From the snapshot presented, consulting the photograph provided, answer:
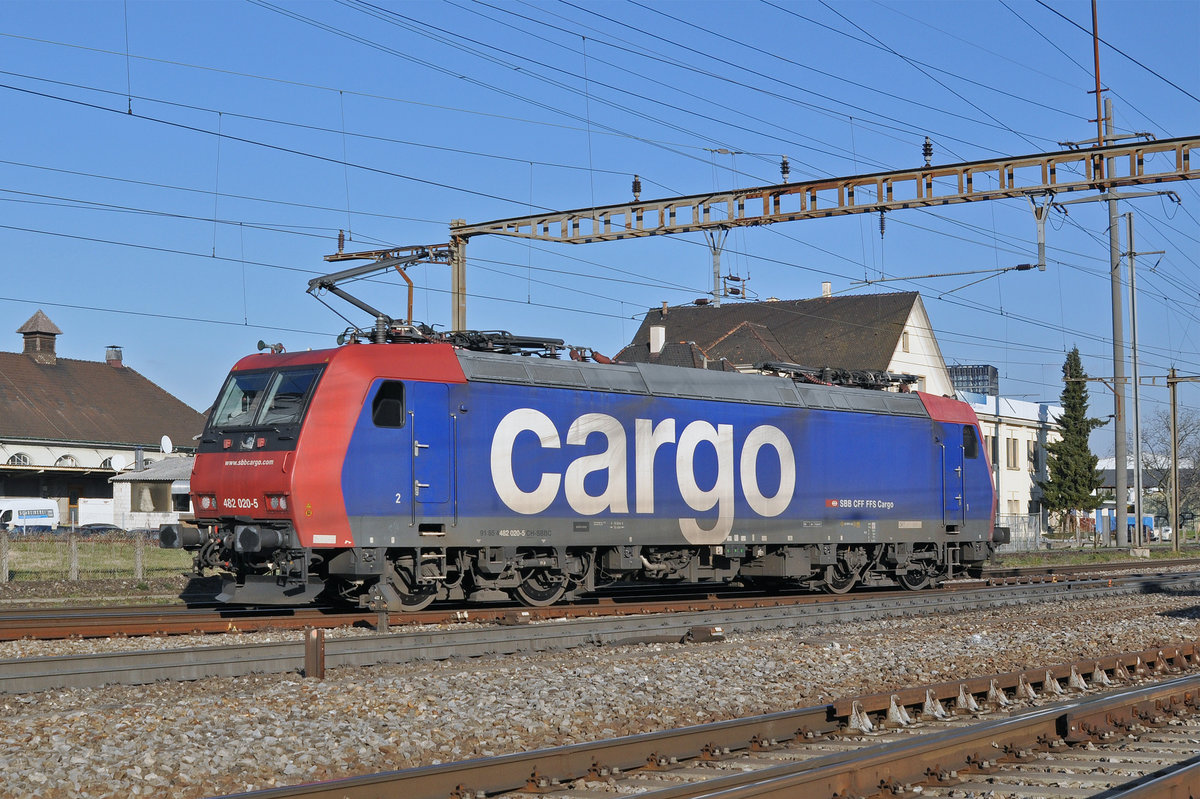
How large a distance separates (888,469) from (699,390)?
520cm

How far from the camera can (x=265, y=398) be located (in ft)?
55.3

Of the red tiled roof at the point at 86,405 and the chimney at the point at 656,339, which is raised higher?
the chimney at the point at 656,339

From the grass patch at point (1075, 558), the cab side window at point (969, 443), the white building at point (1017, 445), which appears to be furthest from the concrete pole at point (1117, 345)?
the cab side window at point (969, 443)

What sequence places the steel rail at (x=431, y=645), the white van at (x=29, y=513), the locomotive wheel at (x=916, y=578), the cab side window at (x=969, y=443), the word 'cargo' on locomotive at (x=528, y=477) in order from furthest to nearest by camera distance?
the white van at (x=29, y=513) < the cab side window at (x=969, y=443) < the locomotive wheel at (x=916, y=578) < the word 'cargo' on locomotive at (x=528, y=477) < the steel rail at (x=431, y=645)

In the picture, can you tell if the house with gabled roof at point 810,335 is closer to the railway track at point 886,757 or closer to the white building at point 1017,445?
the white building at point 1017,445

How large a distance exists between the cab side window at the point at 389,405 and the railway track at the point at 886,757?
8.37 metres

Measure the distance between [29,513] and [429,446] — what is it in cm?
3787

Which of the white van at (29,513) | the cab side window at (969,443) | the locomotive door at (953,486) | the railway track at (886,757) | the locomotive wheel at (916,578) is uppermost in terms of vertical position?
the cab side window at (969,443)

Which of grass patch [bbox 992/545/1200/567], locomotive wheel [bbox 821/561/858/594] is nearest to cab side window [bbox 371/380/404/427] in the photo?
locomotive wheel [bbox 821/561/858/594]

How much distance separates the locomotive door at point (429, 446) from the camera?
1677cm

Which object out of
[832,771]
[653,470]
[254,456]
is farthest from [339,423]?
[832,771]

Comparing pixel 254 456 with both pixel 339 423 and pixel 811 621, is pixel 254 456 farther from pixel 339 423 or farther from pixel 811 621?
pixel 811 621

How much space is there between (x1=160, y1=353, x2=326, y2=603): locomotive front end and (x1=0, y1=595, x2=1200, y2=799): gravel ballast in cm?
124

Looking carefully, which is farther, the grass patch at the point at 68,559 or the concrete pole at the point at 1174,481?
the concrete pole at the point at 1174,481
